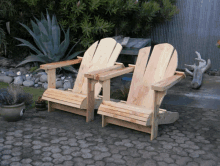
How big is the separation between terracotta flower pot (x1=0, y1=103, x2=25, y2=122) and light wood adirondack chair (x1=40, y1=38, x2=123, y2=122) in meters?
0.42

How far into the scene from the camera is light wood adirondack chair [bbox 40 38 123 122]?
3402mm

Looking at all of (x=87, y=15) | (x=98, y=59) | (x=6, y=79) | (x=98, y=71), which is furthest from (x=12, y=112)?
(x=87, y=15)

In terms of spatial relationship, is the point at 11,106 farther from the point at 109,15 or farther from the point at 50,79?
the point at 109,15

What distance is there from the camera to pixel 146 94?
11.5ft

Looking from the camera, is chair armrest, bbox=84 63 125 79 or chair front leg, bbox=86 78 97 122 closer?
chair armrest, bbox=84 63 125 79

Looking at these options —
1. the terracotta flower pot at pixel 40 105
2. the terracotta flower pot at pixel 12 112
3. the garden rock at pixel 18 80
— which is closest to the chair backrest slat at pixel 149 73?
the terracotta flower pot at pixel 40 105

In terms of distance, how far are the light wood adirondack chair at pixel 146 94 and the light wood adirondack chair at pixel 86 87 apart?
0.75ft

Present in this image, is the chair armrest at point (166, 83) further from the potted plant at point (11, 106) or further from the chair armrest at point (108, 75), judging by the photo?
the potted plant at point (11, 106)

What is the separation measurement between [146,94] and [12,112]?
5.78 feet

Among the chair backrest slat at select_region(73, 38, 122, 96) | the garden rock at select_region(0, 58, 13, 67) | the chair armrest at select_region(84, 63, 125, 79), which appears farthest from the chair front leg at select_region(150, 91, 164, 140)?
the garden rock at select_region(0, 58, 13, 67)

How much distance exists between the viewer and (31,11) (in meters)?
5.82

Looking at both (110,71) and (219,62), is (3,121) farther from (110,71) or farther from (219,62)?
(219,62)

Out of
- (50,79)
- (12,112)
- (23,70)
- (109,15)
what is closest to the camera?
(12,112)

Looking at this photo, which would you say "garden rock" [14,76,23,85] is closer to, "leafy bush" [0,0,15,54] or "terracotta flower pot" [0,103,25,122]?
"leafy bush" [0,0,15,54]
